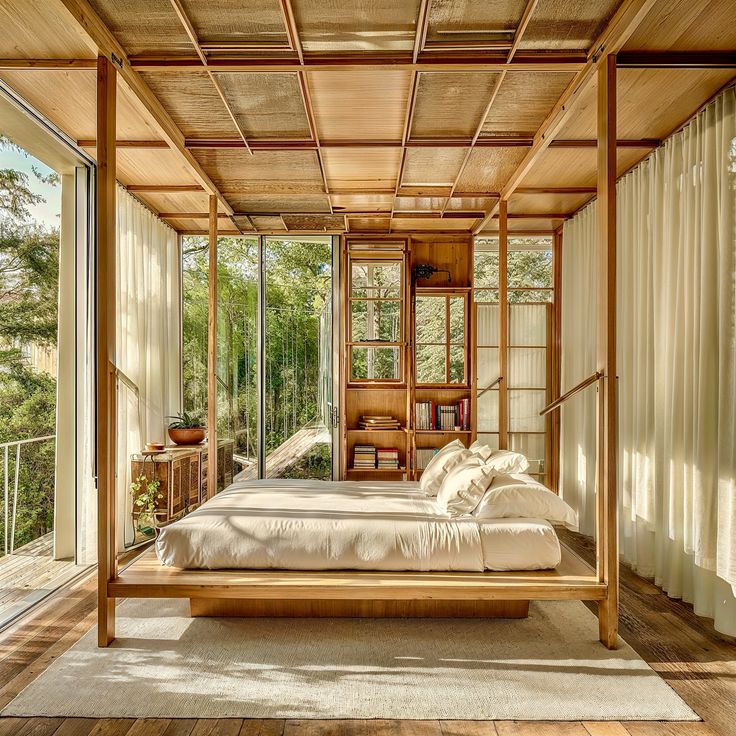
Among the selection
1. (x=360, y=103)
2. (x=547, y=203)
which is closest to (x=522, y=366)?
(x=547, y=203)

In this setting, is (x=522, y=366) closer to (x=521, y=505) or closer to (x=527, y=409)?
(x=527, y=409)

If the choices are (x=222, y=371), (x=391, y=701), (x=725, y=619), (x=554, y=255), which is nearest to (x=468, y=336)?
(x=554, y=255)

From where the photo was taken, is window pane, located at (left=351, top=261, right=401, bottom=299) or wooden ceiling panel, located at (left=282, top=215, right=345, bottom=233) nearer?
wooden ceiling panel, located at (left=282, top=215, right=345, bottom=233)

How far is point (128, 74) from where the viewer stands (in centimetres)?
291

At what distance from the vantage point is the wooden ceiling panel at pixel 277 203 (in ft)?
16.5

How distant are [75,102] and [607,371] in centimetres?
335

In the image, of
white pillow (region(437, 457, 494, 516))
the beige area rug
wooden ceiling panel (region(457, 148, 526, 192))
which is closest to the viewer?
the beige area rug

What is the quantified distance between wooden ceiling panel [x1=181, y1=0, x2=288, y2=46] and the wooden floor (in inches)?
117

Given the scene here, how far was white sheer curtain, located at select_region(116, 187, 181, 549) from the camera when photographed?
476 centimetres

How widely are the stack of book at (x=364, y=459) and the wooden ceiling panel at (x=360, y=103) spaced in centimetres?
330

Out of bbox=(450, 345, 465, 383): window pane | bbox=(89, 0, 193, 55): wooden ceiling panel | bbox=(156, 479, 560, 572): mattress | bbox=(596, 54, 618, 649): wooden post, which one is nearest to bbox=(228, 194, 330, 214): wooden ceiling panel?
bbox=(450, 345, 465, 383): window pane

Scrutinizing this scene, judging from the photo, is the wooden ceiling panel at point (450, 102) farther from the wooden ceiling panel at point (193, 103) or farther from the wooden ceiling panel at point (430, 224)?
the wooden ceiling panel at point (430, 224)

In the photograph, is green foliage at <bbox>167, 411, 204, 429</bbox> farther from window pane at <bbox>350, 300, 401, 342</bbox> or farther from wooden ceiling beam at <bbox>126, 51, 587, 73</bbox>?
wooden ceiling beam at <bbox>126, 51, 587, 73</bbox>

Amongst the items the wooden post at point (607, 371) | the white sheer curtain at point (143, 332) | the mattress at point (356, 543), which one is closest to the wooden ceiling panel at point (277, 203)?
the white sheer curtain at point (143, 332)
